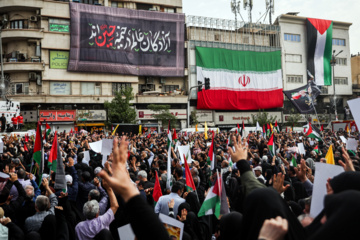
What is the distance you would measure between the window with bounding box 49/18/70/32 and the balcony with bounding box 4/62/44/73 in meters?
5.07

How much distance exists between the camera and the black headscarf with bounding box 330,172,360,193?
1.87m

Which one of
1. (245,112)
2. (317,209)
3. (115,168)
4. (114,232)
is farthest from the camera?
(245,112)

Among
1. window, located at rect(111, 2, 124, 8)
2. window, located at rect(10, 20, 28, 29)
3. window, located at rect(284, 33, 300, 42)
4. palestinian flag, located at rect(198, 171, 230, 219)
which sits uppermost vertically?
window, located at rect(111, 2, 124, 8)

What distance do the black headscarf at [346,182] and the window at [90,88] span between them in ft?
145

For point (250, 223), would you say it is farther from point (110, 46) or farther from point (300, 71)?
point (300, 71)

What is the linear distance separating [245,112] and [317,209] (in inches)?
2081

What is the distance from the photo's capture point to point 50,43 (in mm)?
41250

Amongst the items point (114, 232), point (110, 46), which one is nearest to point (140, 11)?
point (110, 46)

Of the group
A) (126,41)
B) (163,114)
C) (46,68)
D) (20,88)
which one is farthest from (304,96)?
(20,88)

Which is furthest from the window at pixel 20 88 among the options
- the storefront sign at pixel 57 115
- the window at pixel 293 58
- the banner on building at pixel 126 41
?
the window at pixel 293 58

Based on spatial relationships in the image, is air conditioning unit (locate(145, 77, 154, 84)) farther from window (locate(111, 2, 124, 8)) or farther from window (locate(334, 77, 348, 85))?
window (locate(334, 77, 348, 85))

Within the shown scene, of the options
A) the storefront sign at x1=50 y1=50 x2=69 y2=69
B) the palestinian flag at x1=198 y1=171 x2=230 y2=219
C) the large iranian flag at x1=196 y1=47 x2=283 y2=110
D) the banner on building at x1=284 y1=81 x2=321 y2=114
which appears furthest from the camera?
the large iranian flag at x1=196 y1=47 x2=283 y2=110

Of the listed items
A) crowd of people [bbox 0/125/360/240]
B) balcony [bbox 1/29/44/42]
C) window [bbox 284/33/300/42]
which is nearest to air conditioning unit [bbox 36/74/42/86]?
balcony [bbox 1/29/44/42]

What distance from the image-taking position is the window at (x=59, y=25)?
137 feet
